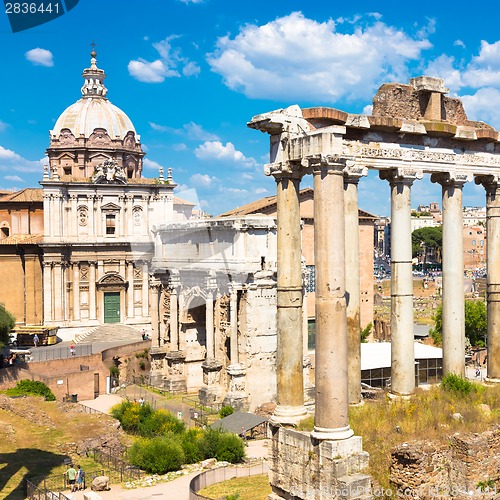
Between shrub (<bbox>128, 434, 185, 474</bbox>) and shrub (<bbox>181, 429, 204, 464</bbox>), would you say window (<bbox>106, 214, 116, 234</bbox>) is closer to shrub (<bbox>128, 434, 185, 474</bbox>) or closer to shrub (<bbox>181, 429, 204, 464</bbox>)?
shrub (<bbox>181, 429, 204, 464</bbox>)

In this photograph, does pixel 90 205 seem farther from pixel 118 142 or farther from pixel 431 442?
pixel 431 442

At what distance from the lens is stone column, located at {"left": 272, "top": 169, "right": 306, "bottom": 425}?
13.9m

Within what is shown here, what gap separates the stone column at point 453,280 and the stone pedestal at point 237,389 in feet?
52.2

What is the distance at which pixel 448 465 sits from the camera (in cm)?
1300

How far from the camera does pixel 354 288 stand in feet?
50.2

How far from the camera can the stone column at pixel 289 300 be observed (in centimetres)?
1385

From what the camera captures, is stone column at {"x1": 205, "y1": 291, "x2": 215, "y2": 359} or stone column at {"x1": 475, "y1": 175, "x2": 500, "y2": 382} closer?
stone column at {"x1": 475, "y1": 175, "x2": 500, "y2": 382}

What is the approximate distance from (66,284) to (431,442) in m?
34.9

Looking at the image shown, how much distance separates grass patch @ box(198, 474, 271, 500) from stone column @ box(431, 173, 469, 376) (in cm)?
535

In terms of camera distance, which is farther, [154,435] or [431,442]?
[154,435]

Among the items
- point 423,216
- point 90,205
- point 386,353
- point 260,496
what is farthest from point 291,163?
point 423,216

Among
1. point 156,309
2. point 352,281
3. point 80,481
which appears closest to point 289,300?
point 352,281

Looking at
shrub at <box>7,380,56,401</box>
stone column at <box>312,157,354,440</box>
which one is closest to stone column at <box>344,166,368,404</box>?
stone column at <box>312,157,354,440</box>

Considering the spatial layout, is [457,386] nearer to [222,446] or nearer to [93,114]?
[222,446]
